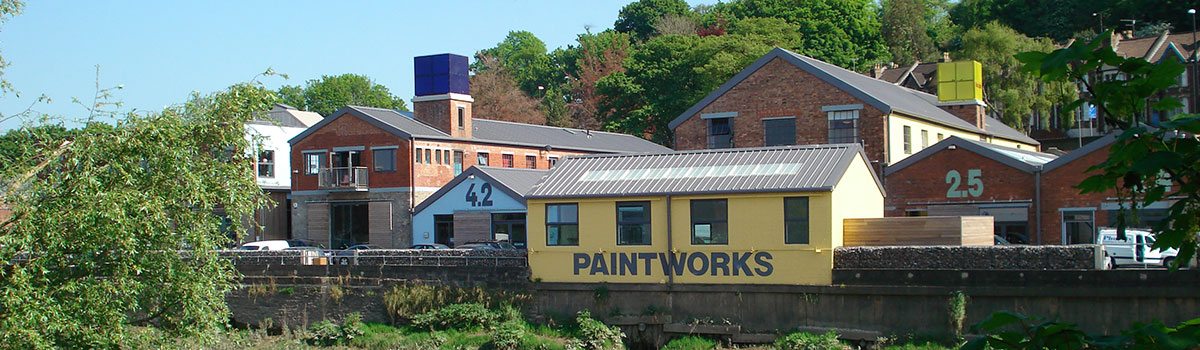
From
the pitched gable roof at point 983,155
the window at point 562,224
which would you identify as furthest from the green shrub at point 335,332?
the pitched gable roof at point 983,155

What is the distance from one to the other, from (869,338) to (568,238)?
7393mm

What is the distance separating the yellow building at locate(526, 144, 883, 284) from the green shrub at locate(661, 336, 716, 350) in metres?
1.32

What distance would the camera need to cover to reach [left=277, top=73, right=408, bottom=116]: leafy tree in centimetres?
9275

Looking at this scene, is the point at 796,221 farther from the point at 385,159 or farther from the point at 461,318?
the point at 385,159

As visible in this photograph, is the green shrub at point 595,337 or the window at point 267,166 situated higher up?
the window at point 267,166

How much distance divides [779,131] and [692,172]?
15.3 metres

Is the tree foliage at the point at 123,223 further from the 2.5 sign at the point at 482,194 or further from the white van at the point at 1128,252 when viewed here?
the 2.5 sign at the point at 482,194

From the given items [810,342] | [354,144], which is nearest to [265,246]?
[354,144]

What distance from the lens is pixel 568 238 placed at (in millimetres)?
25219

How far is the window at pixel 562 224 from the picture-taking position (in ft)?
82.2

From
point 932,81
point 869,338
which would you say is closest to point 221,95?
point 869,338

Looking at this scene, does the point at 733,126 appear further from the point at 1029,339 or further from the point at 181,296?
the point at 1029,339

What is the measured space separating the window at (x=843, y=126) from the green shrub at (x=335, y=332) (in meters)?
18.5

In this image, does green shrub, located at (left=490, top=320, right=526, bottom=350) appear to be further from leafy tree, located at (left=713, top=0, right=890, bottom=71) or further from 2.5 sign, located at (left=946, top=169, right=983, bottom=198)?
leafy tree, located at (left=713, top=0, right=890, bottom=71)
